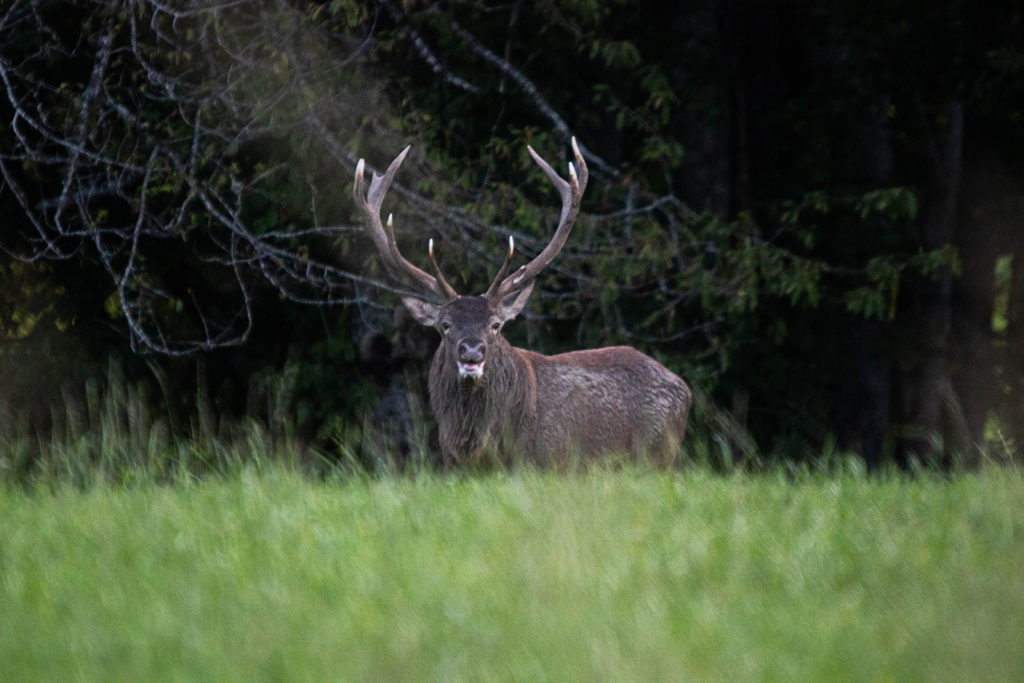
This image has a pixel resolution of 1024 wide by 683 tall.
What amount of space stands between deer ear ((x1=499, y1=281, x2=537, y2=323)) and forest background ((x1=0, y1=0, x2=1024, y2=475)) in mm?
1312

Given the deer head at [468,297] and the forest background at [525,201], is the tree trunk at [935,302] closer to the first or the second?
the forest background at [525,201]

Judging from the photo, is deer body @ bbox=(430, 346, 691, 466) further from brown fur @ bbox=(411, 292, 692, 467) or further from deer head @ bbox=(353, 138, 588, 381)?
deer head @ bbox=(353, 138, 588, 381)

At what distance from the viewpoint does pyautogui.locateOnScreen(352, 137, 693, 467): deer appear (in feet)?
26.1

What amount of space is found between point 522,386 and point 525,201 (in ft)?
8.62

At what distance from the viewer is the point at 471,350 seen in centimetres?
768

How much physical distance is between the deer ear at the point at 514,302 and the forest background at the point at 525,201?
4.30 feet

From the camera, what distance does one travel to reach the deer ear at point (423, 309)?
27.0ft

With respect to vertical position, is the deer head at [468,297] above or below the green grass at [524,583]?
above

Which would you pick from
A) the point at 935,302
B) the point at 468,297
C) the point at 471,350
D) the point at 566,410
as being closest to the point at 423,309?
the point at 468,297

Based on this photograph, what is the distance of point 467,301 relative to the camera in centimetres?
796

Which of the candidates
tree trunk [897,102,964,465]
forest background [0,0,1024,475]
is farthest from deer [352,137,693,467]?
tree trunk [897,102,964,465]

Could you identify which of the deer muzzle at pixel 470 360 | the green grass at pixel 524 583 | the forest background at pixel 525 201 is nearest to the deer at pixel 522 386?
the deer muzzle at pixel 470 360

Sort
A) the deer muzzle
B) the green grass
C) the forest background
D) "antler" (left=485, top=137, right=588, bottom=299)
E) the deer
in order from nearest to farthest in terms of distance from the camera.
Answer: the green grass < the deer muzzle < the deer < "antler" (left=485, top=137, right=588, bottom=299) < the forest background

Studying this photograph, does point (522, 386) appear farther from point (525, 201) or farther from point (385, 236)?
point (525, 201)
